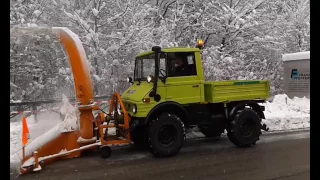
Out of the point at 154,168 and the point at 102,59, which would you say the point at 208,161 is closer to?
the point at 154,168

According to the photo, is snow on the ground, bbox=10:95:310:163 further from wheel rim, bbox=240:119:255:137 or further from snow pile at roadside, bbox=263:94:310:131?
wheel rim, bbox=240:119:255:137

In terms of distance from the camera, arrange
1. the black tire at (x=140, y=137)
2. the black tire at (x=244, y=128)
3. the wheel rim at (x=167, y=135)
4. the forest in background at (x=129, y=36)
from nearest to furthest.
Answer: the wheel rim at (x=167, y=135) < the black tire at (x=140, y=137) < the black tire at (x=244, y=128) < the forest in background at (x=129, y=36)

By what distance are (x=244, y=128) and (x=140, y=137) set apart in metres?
2.43

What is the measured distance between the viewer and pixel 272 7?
15.3m

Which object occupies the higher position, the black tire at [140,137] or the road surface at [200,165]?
the black tire at [140,137]

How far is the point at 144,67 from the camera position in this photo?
7.54 meters

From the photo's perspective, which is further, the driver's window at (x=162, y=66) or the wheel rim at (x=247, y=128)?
the wheel rim at (x=247, y=128)

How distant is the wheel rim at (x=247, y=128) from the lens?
759cm

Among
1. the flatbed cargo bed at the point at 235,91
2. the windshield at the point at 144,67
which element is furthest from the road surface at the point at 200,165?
the windshield at the point at 144,67

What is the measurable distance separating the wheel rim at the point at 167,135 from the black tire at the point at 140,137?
0.49 m

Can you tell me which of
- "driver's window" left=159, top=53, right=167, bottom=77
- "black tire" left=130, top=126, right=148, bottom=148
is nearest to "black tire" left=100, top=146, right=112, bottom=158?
"black tire" left=130, top=126, right=148, bottom=148

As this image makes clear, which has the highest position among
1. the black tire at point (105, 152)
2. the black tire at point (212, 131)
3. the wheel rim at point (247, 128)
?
the wheel rim at point (247, 128)

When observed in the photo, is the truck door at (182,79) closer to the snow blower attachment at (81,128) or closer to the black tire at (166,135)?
the black tire at (166,135)
